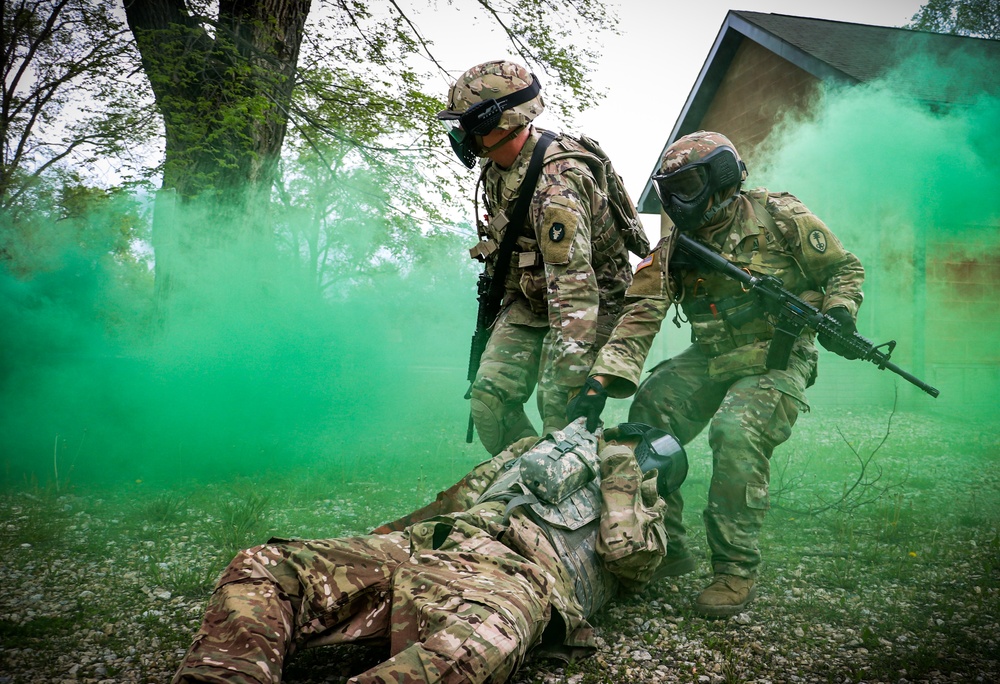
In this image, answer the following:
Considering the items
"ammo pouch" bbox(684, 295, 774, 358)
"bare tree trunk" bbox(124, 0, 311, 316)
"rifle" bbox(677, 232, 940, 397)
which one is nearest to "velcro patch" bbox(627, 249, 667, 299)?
"ammo pouch" bbox(684, 295, 774, 358)

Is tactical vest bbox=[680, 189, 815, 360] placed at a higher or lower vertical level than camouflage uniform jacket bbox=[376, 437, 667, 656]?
higher

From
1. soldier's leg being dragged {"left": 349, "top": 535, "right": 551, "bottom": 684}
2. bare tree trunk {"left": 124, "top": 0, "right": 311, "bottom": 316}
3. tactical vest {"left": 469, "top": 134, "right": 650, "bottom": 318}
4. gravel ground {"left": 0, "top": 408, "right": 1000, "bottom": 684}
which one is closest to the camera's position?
soldier's leg being dragged {"left": 349, "top": 535, "right": 551, "bottom": 684}

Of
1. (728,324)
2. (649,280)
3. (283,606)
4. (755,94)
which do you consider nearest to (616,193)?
(649,280)

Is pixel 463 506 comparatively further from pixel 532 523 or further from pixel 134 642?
pixel 134 642

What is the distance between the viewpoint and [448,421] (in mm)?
9055

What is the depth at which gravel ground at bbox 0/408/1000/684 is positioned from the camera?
2369mm

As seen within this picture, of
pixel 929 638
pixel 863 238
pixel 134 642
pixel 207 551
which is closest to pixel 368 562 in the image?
pixel 134 642

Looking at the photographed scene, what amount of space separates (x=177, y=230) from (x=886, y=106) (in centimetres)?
910

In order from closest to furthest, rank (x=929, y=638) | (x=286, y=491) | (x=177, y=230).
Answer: (x=929, y=638) < (x=286, y=491) < (x=177, y=230)

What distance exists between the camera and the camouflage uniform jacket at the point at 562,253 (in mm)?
3420

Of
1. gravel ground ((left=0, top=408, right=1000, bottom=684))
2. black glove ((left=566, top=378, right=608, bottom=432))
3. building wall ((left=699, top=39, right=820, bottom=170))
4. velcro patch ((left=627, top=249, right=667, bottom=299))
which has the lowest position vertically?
gravel ground ((left=0, top=408, right=1000, bottom=684))

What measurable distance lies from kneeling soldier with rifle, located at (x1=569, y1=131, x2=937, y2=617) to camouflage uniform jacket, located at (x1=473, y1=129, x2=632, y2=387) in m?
0.22

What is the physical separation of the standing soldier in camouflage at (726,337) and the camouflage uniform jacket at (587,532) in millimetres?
556

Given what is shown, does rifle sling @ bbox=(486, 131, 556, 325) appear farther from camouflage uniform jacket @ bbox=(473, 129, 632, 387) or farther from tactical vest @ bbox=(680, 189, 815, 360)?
tactical vest @ bbox=(680, 189, 815, 360)
